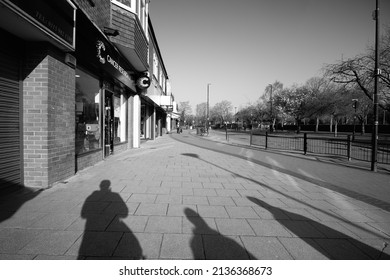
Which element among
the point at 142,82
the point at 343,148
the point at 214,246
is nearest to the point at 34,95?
the point at 214,246

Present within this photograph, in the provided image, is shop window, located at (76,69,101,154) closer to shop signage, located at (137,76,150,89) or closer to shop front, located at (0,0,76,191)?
shop front, located at (0,0,76,191)

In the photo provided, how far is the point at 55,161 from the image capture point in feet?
15.6

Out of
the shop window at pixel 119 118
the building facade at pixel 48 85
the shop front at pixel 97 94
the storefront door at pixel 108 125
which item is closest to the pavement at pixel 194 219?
the building facade at pixel 48 85

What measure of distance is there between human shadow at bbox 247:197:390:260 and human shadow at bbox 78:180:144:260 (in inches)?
83.7

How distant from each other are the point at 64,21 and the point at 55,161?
3.03m

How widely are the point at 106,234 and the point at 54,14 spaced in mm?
4218

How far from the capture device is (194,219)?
10.6 ft

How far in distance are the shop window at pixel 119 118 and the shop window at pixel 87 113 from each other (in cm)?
198

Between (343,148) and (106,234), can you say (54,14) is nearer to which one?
(106,234)

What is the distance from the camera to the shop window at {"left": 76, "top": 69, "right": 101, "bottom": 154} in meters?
6.27

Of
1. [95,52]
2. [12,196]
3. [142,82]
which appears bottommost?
[12,196]

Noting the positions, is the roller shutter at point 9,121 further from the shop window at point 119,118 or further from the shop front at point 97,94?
the shop window at point 119,118

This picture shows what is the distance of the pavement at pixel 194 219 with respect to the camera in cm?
244
